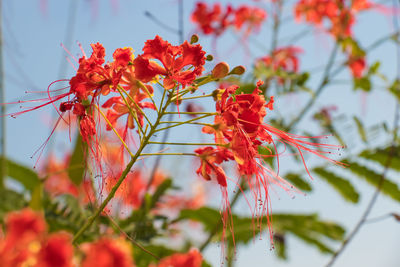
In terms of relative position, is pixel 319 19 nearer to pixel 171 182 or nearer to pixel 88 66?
pixel 171 182

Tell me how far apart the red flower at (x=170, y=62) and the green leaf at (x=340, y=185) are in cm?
123

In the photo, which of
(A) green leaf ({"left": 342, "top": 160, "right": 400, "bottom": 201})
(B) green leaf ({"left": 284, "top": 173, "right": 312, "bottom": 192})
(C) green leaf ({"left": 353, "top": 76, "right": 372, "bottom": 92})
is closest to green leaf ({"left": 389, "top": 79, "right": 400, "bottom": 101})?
(C) green leaf ({"left": 353, "top": 76, "right": 372, "bottom": 92})

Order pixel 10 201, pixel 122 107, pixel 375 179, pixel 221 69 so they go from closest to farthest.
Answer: pixel 221 69 < pixel 122 107 < pixel 10 201 < pixel 375 179

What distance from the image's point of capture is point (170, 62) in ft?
3.51

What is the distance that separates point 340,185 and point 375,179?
159 mm

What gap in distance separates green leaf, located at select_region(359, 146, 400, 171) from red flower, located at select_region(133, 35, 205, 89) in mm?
1265

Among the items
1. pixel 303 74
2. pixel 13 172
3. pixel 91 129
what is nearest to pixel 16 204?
pixel 13 172

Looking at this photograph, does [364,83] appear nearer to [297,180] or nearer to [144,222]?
[297,180]

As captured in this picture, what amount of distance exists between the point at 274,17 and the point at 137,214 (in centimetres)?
184

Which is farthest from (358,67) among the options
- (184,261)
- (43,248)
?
(43,248)

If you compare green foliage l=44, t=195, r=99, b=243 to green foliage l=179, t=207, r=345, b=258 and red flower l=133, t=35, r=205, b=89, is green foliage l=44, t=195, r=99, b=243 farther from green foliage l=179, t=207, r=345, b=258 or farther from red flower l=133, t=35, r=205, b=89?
red flower l=133, t=35, r=205, b=89

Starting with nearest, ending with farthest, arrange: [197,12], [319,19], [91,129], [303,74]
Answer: [91,129], [303,74], [197,12], [319,19]

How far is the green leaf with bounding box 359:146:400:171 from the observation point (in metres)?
1.98

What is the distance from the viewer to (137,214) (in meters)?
1.87
